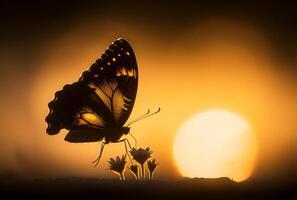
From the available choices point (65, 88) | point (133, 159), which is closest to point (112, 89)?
point (65, 88)

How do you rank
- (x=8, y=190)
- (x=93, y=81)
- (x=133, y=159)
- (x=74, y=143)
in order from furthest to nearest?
(x=93, y=81) → (x=74, y=143) → (x=133, y=159) → (x=8, y=190)

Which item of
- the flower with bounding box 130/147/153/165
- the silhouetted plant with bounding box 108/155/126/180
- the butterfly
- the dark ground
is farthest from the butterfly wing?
the dark ground

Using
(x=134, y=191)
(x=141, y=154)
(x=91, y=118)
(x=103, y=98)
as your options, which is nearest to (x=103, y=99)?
(x=103, y=98)

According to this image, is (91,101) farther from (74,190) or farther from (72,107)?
(74,190)

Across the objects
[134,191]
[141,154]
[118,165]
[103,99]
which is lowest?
[134,191]

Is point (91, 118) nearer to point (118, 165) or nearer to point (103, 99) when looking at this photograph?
point (103, 99)

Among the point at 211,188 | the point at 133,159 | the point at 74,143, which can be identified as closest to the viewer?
the point at 211,188

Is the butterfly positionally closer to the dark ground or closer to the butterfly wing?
the butterfly wing
